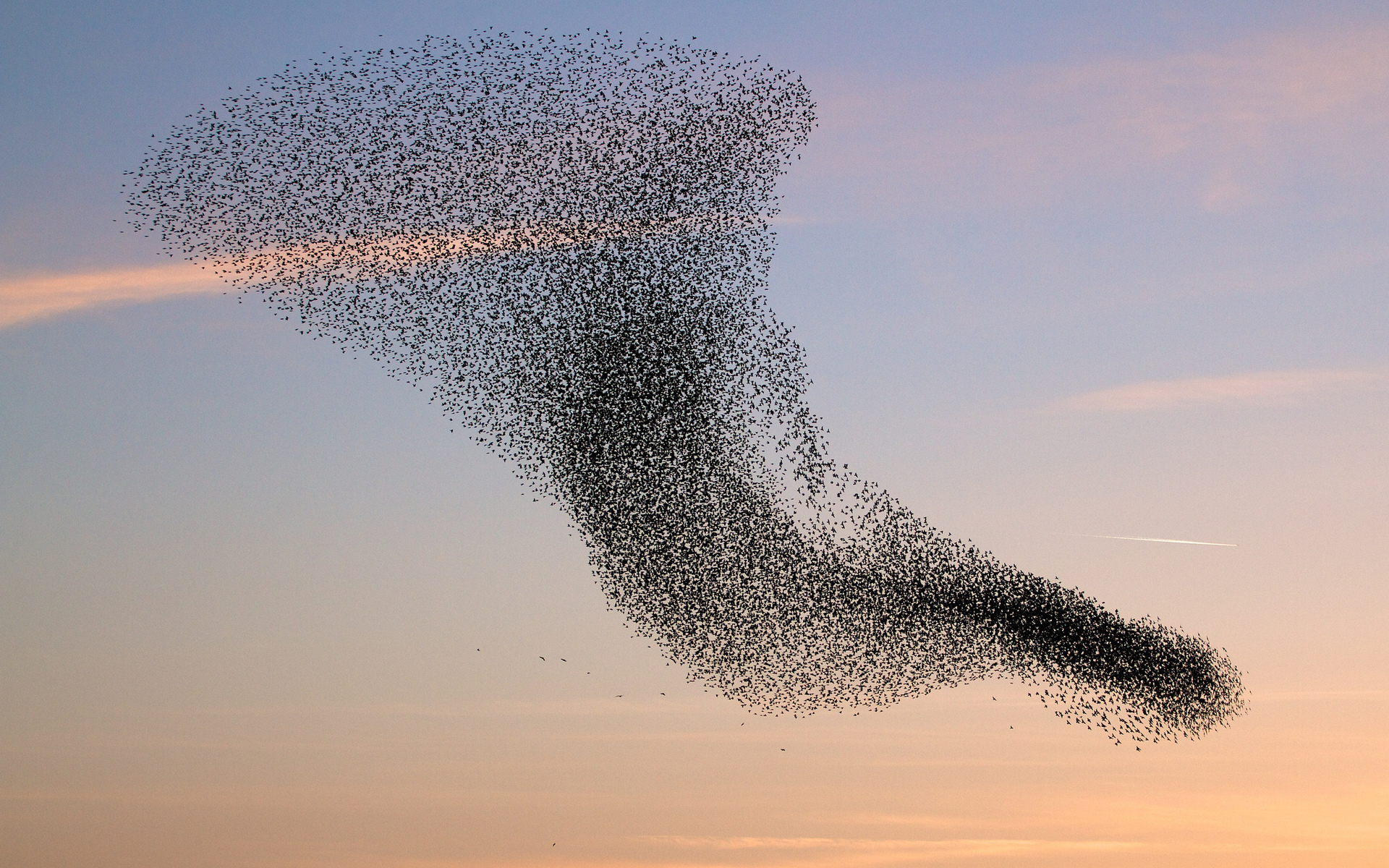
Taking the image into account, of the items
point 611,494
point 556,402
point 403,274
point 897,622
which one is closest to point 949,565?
point 897,622

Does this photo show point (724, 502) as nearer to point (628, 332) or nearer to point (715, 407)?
point (715, 407)

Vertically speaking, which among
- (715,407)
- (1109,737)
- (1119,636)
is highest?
(715,407)

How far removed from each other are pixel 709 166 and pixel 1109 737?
1629 cm

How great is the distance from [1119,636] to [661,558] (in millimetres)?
11589

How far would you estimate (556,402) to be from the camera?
92.8 feet

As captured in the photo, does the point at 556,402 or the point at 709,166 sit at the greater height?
the point at 709,166

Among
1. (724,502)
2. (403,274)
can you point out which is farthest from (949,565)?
(403,274)

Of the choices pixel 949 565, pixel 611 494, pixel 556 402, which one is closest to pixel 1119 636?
pixel 949 565

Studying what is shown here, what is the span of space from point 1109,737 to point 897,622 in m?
5.41

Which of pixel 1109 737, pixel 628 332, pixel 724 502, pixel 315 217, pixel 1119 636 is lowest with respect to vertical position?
pixel 1109 737

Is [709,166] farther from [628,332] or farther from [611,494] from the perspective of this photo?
[611,494]

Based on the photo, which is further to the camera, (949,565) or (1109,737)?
(949,565)

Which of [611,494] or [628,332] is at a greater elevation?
[628,332]

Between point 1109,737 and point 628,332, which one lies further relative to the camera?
point 628,332
